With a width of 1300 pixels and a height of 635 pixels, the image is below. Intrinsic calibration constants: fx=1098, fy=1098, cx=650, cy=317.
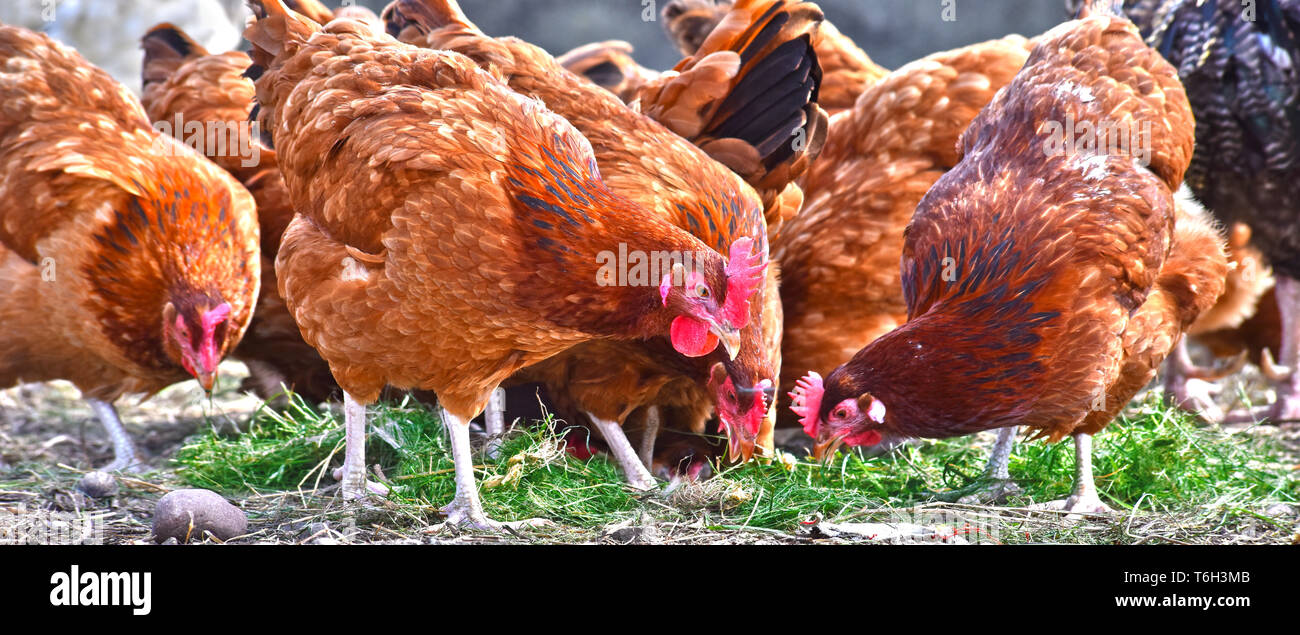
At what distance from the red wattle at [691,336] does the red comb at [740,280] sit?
7 centimetres

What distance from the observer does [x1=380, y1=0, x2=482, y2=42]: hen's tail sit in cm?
380

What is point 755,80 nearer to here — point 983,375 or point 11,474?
point 983,375

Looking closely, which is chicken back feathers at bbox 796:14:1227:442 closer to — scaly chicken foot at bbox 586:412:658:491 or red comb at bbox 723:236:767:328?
red comb at bbox 723:236:767:328

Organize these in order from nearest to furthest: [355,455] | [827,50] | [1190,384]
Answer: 1. [355,455]
2. [1190,384]
3. [827,50]

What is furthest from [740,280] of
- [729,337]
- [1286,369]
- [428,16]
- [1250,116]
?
[1286,369]

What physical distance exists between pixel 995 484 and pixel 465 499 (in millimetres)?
1649

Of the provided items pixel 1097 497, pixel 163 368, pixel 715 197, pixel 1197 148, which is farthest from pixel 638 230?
pixel 1197 148

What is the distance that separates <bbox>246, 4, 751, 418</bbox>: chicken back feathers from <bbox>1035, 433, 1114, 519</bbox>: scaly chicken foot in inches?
50.9

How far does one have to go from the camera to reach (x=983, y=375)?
2820 mm

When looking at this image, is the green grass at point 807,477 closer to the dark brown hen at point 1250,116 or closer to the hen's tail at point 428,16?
the dark brown hen at point 1250,116

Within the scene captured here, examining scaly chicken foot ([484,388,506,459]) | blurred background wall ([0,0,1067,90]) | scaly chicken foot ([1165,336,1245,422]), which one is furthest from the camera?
blurred background wall ([0,0,1067,90])

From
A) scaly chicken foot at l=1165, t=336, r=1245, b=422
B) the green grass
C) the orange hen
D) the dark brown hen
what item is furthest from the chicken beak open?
the dark brown hen

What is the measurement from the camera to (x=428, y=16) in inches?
151

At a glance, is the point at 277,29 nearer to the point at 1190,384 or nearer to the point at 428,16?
the point at 428,16
